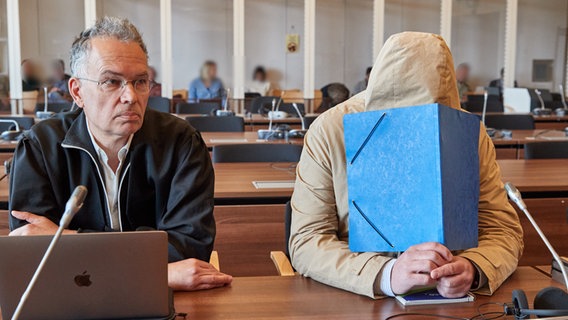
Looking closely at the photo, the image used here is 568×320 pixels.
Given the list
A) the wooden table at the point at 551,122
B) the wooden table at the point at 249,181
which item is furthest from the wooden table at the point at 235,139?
the wooden table at the point at 551,122

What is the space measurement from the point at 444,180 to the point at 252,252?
1.58m

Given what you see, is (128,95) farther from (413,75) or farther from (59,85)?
(59,85)

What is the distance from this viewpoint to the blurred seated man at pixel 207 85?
8.89m

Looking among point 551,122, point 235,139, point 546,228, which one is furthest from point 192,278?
point 551,122

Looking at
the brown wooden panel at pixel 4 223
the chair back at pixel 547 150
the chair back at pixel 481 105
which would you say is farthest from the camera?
the chair back at pixel 481 105

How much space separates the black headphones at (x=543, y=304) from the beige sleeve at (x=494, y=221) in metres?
0.26

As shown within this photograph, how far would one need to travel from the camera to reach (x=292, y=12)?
32.7 ft

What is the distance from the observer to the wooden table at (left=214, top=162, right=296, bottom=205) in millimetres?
2652

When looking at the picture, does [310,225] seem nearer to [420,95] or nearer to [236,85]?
[420,95]

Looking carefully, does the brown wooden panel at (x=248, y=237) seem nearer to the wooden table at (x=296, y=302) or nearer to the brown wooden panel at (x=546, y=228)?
the brown wooden panel at (x=546, y=228)

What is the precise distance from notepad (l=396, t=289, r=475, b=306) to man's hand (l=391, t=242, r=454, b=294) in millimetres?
22

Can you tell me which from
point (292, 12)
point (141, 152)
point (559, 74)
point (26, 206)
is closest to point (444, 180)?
point (141, 152)

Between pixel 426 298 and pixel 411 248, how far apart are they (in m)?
0.12

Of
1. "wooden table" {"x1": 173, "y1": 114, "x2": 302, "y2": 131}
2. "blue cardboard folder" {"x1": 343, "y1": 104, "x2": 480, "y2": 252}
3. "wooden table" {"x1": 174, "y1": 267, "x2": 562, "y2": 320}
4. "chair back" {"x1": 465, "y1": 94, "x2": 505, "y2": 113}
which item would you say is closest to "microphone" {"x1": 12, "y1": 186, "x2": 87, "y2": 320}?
"wooden table" {"x1": 174, "y1": 267, "x2": 562, "y2": 320}
